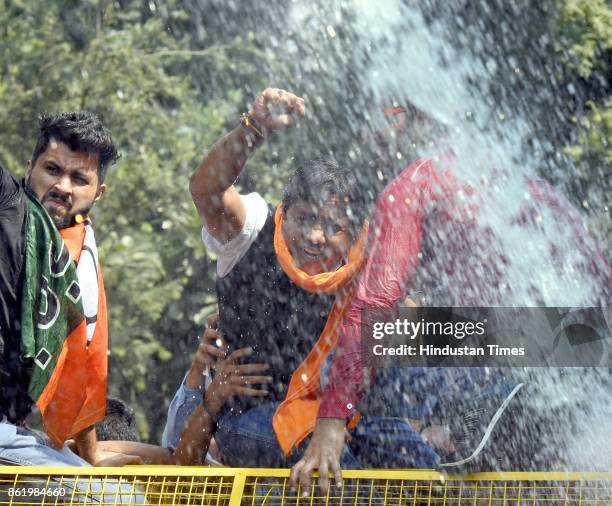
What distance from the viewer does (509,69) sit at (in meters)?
5.30

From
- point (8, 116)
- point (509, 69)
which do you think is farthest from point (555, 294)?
point (8, 116)

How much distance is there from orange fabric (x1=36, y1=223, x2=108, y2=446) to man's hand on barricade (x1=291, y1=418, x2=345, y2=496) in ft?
2.83

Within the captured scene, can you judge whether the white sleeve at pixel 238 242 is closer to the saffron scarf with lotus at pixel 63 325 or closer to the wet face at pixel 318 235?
the wet face at pixel 318 235

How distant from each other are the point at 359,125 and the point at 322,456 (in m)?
3.23

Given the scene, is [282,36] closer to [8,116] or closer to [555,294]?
[8,116]

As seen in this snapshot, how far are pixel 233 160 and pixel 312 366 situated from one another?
2.14ft

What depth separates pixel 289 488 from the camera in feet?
9.34

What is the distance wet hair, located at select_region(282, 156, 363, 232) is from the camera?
3430 millimetres

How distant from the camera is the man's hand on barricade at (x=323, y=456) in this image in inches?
111

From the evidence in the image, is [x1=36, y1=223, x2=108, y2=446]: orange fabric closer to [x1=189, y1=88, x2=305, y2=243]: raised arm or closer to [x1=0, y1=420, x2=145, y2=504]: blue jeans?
[x1=0, y1=420, x2=145, y2=504]: blue jeans

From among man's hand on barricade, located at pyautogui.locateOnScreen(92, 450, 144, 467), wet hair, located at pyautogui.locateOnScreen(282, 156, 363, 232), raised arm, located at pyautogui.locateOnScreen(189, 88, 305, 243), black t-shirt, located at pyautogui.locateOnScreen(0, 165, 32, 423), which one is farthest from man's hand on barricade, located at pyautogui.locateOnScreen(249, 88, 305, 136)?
man's hand on barricade, located at pyautogui.locateOnScreen(92, 450, 144, 467)

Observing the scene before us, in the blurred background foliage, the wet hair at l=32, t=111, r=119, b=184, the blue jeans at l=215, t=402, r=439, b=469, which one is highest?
the wet hair at l=32, t=111, r=119, b=184

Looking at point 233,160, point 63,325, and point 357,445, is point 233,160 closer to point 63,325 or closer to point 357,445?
point 63,325
